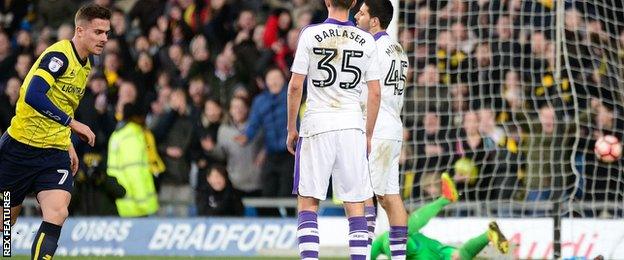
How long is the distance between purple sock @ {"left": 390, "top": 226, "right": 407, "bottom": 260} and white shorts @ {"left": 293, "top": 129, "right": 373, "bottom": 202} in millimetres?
1278

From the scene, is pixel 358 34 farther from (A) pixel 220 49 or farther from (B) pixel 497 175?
(A) pixel 220 49

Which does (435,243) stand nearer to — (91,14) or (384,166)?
(384,166)

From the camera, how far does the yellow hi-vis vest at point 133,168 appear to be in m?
16.0

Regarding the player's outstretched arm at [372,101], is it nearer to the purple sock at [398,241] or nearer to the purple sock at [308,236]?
the purple sock at [308,236]

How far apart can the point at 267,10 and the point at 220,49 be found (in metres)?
1.64

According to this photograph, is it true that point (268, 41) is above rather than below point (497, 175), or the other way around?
above

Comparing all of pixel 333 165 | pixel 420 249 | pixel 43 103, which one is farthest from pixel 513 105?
pixel 43 103

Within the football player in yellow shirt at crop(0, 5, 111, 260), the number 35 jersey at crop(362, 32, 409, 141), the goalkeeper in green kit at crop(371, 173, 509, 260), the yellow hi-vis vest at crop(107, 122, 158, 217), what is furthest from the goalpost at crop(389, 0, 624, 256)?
the football player in yellow shirt at crop(0, 5, 111, 260)

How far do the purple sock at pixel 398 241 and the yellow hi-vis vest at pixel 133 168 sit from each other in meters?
5.98

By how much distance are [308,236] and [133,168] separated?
7.21 m

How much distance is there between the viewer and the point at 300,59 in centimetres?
916

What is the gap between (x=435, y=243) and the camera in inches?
449

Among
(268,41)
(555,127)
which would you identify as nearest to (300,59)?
(555,127)

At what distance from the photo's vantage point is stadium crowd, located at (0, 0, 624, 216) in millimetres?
14844
